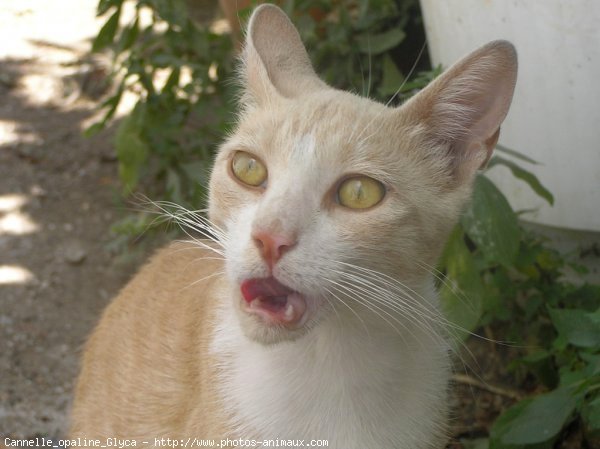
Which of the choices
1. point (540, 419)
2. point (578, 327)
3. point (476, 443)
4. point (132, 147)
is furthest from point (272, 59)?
point (132, 147)

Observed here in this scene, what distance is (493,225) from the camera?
2.99m

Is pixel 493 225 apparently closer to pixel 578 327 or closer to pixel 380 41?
pixel 578 327

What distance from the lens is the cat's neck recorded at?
237cm

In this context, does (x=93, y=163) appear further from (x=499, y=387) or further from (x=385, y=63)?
(x=499, y=387)

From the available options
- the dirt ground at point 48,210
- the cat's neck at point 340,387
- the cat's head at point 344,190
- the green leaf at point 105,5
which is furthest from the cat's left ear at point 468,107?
the dirt ground at point 48,210

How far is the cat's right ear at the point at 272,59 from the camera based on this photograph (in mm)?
2557

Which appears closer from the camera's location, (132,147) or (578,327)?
(578,327)

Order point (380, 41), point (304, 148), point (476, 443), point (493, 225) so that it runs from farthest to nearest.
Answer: point (380, 41) → point (476, 443) → point (493, 225) → point (304, 148)

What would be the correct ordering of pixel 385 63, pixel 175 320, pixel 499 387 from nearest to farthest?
pixel 175 320 < pixel 499 387 < pixel 385 63

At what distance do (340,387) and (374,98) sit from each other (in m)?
1.98

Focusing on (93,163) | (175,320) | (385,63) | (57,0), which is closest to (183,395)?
(175,320)

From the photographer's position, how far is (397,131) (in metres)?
2.35

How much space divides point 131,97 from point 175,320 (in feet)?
9.59

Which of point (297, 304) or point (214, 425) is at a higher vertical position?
point (297, 304)
